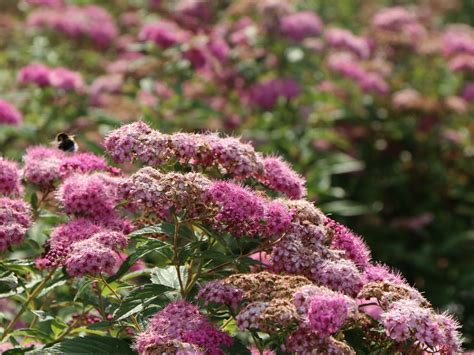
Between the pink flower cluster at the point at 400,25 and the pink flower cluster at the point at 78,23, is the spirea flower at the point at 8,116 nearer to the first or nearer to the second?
the pink flower cluster at the point at 78,23

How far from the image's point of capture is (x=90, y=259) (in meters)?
3.17

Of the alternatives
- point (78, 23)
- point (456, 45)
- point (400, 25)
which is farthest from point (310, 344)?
point (456, 45)

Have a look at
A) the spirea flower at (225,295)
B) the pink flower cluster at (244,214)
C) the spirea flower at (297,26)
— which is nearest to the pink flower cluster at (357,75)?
the spirea flower at (297,26)

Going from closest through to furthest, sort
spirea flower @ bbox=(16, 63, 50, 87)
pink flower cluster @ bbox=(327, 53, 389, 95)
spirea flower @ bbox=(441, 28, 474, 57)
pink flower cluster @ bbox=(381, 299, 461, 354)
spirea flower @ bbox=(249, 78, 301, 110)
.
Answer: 1. pink flower cluster @ bbox=(381, 299, 461, 354)
2. spirea flower @ bbox=(16, 63, 50, 87)
3. spirea flower @ bbox=(249, 78, 301, 110)
4. pink flower cluster @ bbox=(327, 53, 389, 95)
5. spirea flower @ bbox=(441, 28, 474, 57)

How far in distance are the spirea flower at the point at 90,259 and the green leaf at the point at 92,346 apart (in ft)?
0.71

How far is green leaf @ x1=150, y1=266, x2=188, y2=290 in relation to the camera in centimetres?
348

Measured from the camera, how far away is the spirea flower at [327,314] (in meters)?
2.79

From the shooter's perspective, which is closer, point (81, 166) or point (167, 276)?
point (167, 276)

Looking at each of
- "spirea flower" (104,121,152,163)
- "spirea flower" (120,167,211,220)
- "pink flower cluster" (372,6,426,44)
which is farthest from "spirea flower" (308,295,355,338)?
"pink flower cluster" (372,6,426,44)

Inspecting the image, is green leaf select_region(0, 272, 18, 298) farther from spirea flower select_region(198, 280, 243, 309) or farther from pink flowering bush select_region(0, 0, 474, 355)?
spirea flower select_region(198, 280, 243, 309)

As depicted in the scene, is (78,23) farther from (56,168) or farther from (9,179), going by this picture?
(9,179)

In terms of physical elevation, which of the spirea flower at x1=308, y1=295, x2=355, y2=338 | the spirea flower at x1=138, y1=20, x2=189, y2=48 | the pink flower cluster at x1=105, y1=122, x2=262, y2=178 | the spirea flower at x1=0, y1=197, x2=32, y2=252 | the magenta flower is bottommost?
the magenta flower

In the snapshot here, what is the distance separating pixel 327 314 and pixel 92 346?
81 cm

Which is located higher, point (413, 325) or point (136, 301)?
point (413, 325)
